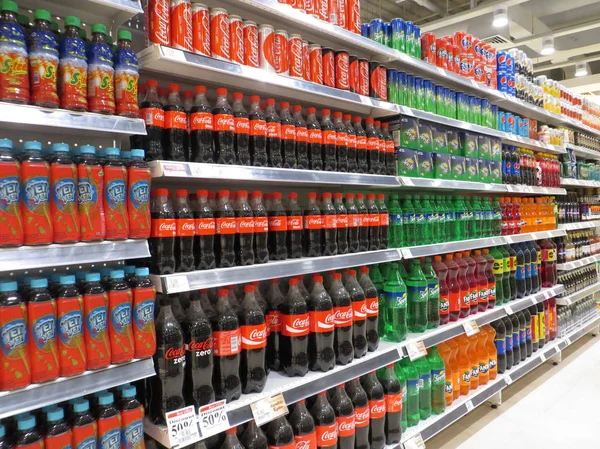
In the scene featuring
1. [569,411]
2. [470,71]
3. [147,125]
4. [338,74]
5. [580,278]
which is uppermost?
[470,71]

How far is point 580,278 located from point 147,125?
207 inches

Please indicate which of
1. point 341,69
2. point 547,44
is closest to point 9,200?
point 341,69

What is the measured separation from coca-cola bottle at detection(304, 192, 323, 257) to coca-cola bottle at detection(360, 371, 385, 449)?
2.50 feet

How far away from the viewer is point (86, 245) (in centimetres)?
138

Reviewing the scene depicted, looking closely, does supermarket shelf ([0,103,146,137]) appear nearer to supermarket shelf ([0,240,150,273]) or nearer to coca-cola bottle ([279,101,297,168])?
supermarket shelf ([0,240,150,273])

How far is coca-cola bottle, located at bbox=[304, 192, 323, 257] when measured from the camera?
85.2 inches

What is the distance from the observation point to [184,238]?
5.55 ft

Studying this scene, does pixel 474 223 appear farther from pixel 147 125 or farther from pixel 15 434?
pixel 15 434

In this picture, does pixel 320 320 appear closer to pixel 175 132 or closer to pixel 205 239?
pixel 205 239

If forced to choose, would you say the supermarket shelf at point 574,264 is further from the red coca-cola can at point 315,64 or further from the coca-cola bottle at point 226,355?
the coca-cola bottle at point 226,355

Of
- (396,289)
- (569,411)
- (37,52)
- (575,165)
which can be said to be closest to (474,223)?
(396,289)

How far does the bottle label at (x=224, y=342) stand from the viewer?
1741 mm

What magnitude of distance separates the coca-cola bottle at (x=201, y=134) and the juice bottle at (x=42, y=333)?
2.46 feet

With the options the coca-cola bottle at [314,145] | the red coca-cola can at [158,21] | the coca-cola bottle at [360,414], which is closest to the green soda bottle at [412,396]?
the coca-cola bottle at [360,414]
